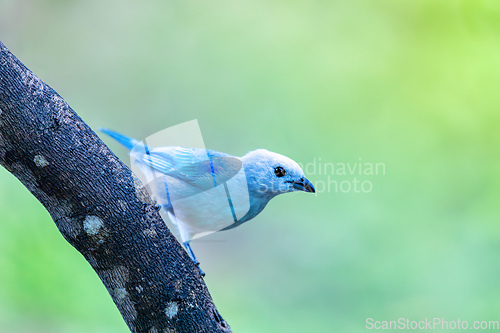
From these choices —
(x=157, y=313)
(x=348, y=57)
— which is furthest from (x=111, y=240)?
(x=348, y=57)

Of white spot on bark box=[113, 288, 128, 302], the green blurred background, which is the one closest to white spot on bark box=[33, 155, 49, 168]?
white spot on bark box=[113, 288, 128, 302]

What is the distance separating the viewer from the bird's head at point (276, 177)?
8.68 ft

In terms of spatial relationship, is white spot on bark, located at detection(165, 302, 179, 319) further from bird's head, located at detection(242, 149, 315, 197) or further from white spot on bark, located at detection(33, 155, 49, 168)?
bird's head, located at detection(242, 149, 315, 197)

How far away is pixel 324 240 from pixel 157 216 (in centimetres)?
360

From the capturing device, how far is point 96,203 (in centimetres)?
184

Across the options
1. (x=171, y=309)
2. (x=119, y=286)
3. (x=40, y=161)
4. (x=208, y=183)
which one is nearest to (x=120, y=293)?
(x=119, y=286)

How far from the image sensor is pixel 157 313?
192cm

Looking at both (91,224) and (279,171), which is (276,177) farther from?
(91,224)

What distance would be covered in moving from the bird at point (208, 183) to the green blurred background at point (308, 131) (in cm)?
212

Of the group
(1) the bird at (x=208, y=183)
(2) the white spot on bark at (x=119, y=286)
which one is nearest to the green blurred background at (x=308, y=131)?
(1) the bird at (x=208, y=183)

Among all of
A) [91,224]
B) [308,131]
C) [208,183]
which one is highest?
[308,131]

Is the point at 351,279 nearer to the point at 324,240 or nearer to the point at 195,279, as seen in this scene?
the point at 324,240

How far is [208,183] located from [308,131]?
3083 millimetres

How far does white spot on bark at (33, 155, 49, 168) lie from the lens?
1.79m
